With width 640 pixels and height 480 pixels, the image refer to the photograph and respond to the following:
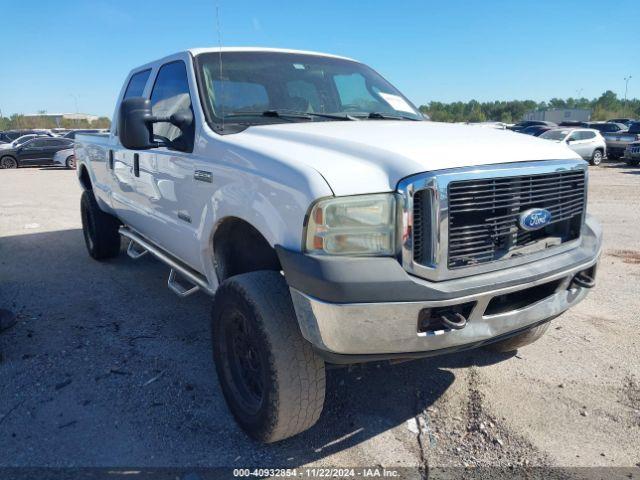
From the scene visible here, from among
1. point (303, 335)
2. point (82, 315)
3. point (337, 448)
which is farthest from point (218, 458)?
point (82, 315)

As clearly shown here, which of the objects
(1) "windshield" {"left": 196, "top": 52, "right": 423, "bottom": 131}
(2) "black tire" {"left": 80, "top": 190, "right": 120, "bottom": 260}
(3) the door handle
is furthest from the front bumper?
(2) "black tire" {"left": 80, "top": 190, "right": 120, "bottom": 260}

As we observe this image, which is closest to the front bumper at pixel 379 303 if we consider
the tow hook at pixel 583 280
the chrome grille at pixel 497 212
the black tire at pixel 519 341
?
the chrome grille at pixel 497 212

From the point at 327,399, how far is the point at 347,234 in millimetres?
1359

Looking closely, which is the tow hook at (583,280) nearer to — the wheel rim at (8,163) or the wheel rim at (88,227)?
the wheel rim at (88,227)

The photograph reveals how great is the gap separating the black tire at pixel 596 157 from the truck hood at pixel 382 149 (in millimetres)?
20602

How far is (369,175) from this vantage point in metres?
2.18

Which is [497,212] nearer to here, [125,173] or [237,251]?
[237,251]

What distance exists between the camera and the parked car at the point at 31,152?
22.0 m

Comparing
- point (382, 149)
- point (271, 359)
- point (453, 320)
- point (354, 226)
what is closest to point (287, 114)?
point (382, 149)

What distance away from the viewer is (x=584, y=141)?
67.2 feet

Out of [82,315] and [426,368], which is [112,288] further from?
[426,368]

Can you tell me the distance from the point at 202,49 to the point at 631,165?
68.9ft

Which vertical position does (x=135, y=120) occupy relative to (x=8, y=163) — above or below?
above

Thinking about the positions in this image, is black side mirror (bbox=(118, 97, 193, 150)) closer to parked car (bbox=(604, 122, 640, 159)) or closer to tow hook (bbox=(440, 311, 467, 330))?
tow hook (bbox=(440, 311, 467, 330))
